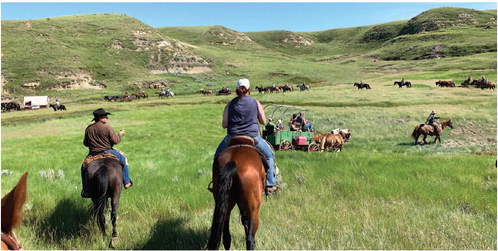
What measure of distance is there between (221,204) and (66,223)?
14.0ft

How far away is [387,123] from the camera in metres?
29.4

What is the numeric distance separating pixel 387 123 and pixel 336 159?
18779mm

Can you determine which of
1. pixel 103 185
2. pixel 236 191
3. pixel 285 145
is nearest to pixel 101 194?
pixel 103 185

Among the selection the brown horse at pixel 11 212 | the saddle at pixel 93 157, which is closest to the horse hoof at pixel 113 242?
the saddle at pixel 93 157

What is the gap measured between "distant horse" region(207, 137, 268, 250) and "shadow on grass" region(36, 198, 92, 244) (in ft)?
10.8

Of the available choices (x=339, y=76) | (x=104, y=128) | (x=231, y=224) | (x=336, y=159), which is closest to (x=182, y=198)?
(x=231, y=224)

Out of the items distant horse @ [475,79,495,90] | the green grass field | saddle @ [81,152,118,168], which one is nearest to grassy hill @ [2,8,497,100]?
distant horse @ [475,79,495,90]

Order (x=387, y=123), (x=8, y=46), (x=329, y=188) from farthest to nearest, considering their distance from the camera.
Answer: (x=8, y=46) → (x=387, y=123) → (x=329, y=188)

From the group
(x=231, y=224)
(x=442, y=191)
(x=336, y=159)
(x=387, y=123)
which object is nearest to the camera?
(x=231, y=224)

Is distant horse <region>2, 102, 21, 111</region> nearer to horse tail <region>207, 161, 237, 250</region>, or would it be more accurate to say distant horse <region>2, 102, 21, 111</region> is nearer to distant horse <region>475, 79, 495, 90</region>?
horse tail <region>207, 161, 237, 250</region>

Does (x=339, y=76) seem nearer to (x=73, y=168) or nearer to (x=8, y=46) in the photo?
(x=73, y=168)

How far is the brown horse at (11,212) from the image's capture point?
7.85 ft

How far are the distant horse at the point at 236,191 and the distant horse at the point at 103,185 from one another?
2680mm

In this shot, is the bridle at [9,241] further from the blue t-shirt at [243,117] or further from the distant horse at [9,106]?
the distant horse at [9,106]
